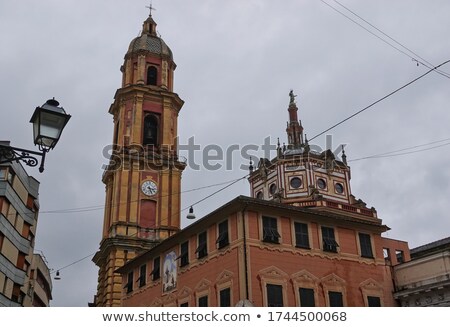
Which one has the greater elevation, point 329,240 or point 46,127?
point 329,240

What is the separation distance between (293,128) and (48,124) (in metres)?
66.9

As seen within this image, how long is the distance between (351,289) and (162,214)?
21372 millimetres

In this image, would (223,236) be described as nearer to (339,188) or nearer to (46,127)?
(46,127)

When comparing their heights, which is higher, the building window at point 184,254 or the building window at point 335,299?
the building window at point 184,254

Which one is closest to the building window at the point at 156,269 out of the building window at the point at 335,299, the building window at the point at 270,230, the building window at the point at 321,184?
the building window at the point at 270,230

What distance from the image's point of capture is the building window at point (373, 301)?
93.5 ft

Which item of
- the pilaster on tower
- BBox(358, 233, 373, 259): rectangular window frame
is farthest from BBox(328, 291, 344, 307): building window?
the pilaster on tower

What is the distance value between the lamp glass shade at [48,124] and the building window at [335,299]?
2243 cm

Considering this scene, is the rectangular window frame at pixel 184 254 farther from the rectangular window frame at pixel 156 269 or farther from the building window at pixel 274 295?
the building window at pixel 274 295

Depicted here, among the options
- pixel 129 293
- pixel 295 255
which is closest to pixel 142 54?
pixel 129 293

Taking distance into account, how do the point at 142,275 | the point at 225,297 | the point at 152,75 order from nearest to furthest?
the point at 225,297
the point at 142,275
the point at 152,75

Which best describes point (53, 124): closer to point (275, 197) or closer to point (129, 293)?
point (129, 293)

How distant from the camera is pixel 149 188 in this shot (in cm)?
4625

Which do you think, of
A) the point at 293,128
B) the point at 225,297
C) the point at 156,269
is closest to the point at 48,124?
the point at 225,297
